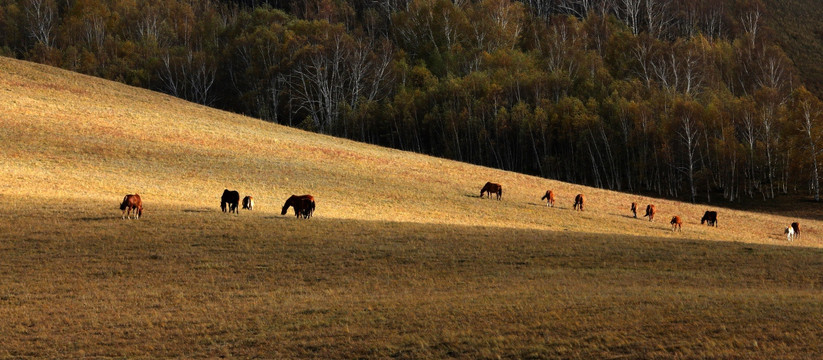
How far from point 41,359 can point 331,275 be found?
9.65m

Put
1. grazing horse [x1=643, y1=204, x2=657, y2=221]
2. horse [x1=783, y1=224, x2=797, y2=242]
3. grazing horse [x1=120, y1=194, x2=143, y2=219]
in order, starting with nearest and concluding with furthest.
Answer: grazing horse [x1=120, y1=194, x2=143, y2=219] < horse [x1=783, y1=224, x2=797, y2=242] < grazing horse [x1=643, y1=204, x2=657, y2=221]

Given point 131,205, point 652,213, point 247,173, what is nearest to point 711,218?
point 652,213

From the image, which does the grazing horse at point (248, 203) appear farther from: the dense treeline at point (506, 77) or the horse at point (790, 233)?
the dense treeline at point (506, 77)

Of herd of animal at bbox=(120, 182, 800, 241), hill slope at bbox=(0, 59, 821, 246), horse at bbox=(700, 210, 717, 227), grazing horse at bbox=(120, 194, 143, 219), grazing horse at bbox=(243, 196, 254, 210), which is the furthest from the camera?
horse at bbox=(700, 210, 717, 227)

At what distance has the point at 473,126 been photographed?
9969 centimetres

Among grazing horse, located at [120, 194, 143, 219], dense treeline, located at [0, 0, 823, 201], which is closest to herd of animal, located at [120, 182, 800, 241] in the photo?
grazing horse, located at [120, 194, 143, 219]

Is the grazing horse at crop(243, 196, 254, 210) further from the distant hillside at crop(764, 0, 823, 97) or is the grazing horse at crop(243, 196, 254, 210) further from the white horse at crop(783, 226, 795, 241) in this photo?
the distant hillside at crop(764, 0, 823, 97)

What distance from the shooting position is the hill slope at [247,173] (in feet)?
134

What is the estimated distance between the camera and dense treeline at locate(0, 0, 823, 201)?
86562 mm

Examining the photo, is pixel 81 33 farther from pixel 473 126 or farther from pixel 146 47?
pixel 473 126

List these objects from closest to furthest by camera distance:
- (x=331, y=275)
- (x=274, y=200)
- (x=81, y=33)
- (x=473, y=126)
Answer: (x=331, y=275), (x=274, y=200), (x=473, y=126), (x=81, y=33)

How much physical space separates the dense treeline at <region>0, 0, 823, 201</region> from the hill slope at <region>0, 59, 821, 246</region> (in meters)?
30.2

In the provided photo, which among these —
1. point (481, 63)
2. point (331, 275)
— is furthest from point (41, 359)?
point (481, 63)

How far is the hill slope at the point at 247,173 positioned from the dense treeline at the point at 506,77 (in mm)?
30248
